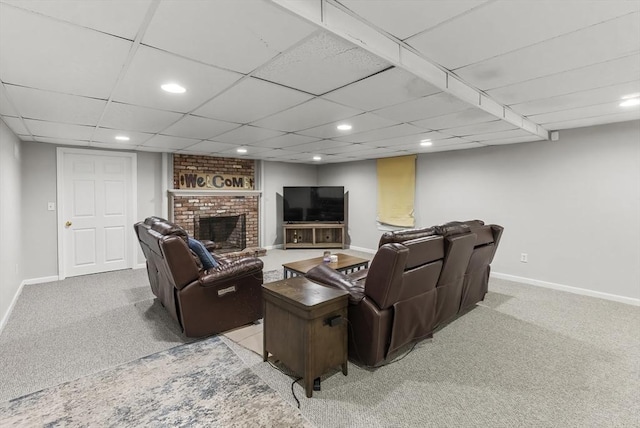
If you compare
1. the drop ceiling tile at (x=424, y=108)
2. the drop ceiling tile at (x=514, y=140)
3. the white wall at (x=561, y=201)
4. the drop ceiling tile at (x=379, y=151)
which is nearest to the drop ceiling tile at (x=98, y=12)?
the drop ceiling tile at (x=424, y=108)

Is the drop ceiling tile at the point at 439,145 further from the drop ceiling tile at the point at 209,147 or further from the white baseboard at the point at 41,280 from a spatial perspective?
the white baseboard at the point at 41,280

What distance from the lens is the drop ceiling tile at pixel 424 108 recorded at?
2.63 m

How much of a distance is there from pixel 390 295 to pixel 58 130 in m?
4.31

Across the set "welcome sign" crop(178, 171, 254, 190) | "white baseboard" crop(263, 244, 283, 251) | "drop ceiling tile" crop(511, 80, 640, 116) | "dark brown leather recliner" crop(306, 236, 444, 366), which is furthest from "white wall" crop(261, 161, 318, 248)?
"drop ceiling tile" crop(511, 80, 640, 116)

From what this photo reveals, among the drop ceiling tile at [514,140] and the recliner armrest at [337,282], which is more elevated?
the drop ceiling tile at [514,140]

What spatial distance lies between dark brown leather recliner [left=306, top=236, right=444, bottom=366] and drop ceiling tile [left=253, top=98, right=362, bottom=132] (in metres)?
1.40

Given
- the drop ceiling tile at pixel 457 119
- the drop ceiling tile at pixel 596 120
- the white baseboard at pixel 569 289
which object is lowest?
the white baseboard at pixel 569 289

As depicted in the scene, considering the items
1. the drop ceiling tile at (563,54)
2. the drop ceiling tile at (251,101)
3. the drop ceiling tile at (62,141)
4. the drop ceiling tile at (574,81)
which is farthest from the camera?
the drop ceiling tile at (62,141)

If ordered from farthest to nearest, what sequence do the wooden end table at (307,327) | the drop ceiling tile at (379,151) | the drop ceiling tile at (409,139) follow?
the drop ceiling tile at (379,151) → the drop ceiling tile at (409,139) → the wooden end table at (307,327)

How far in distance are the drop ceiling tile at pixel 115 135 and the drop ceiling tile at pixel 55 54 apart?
63.6 inches

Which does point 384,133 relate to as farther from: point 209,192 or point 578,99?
point 209,192

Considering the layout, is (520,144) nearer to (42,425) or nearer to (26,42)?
(26,42)

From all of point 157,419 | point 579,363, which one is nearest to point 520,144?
point 579,363

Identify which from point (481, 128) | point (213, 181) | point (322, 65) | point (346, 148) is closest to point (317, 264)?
point (346, 148)
